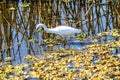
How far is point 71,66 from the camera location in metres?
7.44

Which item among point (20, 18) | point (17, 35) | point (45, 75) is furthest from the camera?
point (20, 18)

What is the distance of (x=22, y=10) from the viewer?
13359 millimetres

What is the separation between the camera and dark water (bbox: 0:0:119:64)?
9102mm

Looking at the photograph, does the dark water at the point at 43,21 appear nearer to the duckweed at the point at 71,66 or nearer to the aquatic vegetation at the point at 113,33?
the aquatic vegetation at the point at 113,33

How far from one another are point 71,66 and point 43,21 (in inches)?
166

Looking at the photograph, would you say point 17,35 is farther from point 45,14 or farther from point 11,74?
point 11,74

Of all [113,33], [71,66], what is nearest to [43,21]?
[113,33]

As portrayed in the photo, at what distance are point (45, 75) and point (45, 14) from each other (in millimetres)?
5540

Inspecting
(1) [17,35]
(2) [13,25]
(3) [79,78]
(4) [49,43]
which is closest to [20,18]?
(2) [13,25]

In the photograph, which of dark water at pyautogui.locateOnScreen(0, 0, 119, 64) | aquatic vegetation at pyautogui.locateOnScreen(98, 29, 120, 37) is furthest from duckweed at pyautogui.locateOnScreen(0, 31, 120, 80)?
aquatic vegetation at pyautogui.locateOnScreen(98, 29, 120, 37)

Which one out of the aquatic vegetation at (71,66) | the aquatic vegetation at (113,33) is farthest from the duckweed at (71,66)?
the aquatic vegetation at (113,33)

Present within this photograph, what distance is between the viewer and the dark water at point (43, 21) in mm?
9102

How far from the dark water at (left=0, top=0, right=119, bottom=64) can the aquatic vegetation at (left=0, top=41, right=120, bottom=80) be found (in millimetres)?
446

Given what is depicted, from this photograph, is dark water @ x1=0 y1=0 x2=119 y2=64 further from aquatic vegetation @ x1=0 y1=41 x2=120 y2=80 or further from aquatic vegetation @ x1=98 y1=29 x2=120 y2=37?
aquatic vegetation @ x1=0 y1=41 x2=120 y2=80
